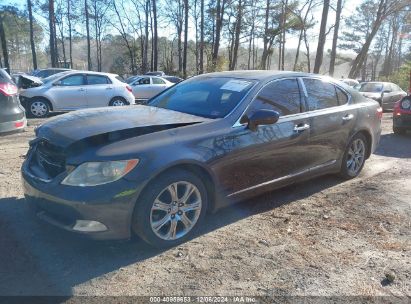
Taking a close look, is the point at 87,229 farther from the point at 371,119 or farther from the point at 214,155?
the point at 371,119

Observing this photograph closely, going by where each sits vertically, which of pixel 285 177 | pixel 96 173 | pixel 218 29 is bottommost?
pixel 285 177

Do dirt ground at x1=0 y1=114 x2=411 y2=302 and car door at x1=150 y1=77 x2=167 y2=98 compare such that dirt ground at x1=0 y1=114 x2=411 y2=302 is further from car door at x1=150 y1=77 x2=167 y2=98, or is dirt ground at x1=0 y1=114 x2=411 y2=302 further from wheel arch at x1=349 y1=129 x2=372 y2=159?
car door at x1=150 y1=77 x2=167 y2=98

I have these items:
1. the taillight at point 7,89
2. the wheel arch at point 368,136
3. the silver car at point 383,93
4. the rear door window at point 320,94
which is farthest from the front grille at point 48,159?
the silver car at point 383,93

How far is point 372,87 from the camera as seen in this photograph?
17.5 metres

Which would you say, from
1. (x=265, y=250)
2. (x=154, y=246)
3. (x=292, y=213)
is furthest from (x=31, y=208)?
(x=292, y=213)

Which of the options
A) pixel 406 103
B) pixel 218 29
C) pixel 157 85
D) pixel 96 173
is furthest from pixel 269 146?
pixel 218 29

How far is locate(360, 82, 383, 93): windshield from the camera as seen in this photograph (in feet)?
56.3

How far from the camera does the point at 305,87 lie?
195 inches

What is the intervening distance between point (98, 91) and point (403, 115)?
894 centimetres

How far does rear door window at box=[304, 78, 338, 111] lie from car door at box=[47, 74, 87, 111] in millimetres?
9293

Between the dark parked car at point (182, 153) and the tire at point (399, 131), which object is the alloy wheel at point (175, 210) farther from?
the tire at point (399, 131)

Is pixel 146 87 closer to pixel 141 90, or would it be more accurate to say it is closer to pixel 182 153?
pixel 141 90

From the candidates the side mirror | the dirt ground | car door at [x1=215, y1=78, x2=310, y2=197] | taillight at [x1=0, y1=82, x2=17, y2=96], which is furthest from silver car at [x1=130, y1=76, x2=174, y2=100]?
the side mirror

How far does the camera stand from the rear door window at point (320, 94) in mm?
4969
